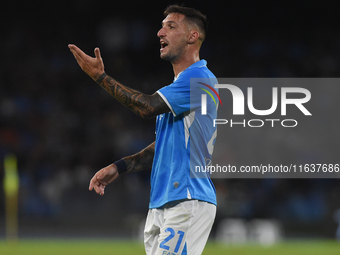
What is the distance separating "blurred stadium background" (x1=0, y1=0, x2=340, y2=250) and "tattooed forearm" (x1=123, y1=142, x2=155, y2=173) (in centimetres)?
913

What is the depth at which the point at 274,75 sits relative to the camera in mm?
18656

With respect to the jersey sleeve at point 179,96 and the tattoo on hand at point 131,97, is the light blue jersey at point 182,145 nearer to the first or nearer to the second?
the jersey sleeve at point 179,96

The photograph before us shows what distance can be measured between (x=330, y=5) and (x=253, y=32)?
2985 millimetres

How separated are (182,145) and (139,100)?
46 centimetres

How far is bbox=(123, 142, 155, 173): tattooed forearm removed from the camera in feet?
15.9

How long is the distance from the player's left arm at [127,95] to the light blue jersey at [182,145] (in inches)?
2.9

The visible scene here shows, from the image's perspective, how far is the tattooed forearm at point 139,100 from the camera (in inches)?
170

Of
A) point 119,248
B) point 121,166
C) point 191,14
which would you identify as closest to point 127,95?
point 121,166

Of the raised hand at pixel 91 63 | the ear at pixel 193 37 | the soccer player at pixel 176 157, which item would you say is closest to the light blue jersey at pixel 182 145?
the soccer player at pixel 176 157

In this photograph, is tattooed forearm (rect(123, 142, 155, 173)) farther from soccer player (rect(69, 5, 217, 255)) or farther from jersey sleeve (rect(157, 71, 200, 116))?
jersey sleeve (rect(157, 71, 200, 116))

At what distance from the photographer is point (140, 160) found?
491 cm

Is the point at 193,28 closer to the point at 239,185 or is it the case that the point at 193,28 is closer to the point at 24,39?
the point at 239,185

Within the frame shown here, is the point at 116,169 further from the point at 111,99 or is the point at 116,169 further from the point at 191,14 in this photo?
the point at 111,99

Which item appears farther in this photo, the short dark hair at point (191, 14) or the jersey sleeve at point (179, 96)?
the short dark hair at point (191, 14)
